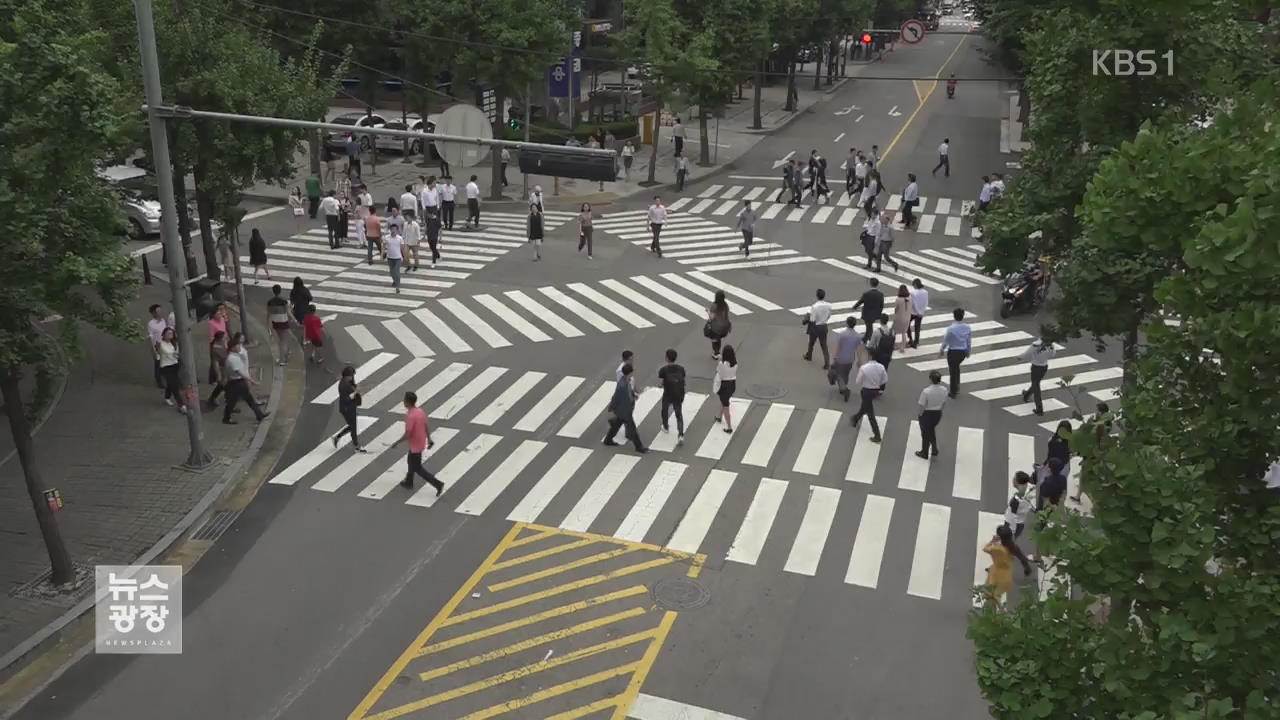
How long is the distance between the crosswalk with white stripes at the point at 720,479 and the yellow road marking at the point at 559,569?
516mm

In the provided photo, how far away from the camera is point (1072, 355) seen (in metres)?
21.0

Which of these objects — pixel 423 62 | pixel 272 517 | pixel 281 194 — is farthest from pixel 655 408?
pixel 423 62

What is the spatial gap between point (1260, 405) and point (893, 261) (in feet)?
72.7

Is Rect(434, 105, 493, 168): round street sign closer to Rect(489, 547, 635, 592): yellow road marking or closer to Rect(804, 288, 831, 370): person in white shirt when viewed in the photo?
Rect(489, 547, 635, 592): yellow road marking

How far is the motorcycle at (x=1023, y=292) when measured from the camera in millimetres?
23344

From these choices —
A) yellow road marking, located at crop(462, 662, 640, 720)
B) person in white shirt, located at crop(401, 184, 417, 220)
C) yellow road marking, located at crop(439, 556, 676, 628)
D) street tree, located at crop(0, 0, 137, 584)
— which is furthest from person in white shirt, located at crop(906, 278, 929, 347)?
street tree, located at crop(0, 0, 137, 584)

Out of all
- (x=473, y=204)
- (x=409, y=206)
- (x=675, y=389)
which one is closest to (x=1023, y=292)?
(x=675, y=389)

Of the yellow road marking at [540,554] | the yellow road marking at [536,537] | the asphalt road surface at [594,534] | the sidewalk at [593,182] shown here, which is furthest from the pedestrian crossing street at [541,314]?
the sidewalk at [593,182]

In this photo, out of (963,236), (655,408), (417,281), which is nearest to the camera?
(655,408)

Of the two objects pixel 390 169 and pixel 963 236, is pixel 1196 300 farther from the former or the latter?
pixel 390 169

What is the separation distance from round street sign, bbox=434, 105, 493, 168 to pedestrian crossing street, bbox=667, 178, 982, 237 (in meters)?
19.9

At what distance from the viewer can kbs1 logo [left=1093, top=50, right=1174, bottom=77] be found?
11.3 metres

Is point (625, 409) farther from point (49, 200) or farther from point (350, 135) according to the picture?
point (350, 135)

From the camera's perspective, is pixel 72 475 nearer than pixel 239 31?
Yes
